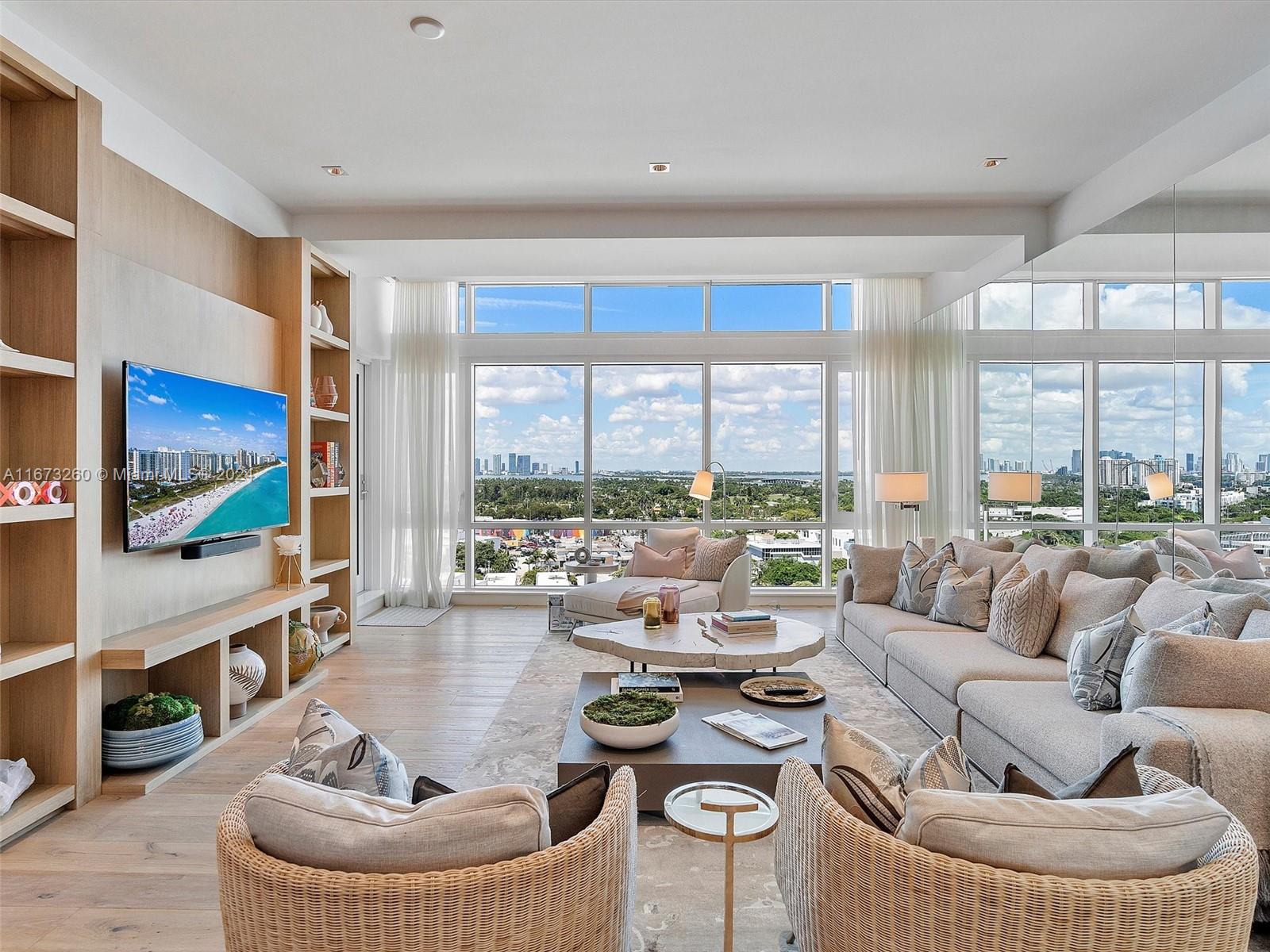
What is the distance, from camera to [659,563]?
228 inches

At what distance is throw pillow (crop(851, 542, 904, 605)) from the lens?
475 cm

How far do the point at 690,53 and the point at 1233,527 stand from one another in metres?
2.99

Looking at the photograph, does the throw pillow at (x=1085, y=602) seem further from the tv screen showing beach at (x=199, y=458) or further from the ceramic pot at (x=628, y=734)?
the tv screen showing beach at (x=199, y=458)

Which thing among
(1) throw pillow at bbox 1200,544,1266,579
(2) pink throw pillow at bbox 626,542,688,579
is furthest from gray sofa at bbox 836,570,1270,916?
(2) pink throw pillow at bbox 626,542,688,579

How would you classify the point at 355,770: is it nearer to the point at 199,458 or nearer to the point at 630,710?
the point at 630,710

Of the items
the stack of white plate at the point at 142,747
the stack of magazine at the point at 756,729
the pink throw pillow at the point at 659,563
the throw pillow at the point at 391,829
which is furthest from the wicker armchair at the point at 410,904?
the pink throw pillow at the point at 659,563

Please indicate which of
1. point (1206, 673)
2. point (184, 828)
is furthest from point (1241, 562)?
point (184, 828)

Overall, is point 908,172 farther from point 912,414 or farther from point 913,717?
point 913,717

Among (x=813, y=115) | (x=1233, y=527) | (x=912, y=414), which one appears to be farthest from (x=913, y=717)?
(x=912, y=414)

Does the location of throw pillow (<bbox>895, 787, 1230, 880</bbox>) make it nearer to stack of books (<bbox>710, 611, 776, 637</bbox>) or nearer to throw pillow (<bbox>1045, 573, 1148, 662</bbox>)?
throw pillow (<bbox>1045, 573, 1148, 662</bbox>)

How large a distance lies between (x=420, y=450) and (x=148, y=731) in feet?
12.7

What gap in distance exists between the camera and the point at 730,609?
519 cm

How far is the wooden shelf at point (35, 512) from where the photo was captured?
243 centimetres

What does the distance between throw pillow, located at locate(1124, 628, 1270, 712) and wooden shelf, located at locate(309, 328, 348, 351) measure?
14.8ft
